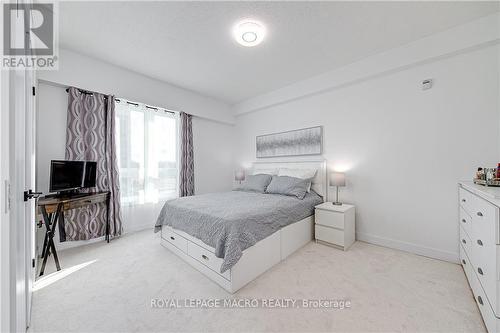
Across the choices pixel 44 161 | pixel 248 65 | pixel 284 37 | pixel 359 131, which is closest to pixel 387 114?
pixel 359 131

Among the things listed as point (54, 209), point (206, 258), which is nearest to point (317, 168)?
point (206, 258)

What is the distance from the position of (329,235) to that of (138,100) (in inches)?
147

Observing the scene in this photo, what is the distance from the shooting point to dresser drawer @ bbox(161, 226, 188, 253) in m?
2.34

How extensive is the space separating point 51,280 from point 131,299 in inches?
38.9

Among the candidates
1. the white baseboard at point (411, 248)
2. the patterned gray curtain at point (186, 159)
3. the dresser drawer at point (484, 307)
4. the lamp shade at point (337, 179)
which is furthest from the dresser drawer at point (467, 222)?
the patterned gray curtain at point (186, 159)

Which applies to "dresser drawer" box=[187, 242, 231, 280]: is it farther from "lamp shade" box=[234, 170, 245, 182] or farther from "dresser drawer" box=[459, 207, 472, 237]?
"lamp shade" box=[234, 170, 245, 182]

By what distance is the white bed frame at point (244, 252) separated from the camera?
6.00 feet

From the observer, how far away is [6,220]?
0.77 meters

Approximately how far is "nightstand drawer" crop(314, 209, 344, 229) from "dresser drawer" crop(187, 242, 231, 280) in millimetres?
1618

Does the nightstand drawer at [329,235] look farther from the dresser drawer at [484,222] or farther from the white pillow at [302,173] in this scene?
the dresser drawer at [484,222]

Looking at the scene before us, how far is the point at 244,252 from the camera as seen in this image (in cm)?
186

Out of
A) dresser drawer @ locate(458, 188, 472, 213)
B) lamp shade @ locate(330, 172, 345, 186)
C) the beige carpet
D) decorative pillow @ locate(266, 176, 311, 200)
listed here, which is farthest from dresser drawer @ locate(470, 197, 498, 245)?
decorative pillow @ locate(266, 176, 311, 200)

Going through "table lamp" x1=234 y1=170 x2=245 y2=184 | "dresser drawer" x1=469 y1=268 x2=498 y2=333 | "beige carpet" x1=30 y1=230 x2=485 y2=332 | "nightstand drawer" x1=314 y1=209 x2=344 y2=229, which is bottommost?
"beige carpet" x1=30 y1=230 x2=485 y2=332

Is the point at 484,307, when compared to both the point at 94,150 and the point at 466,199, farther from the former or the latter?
the point at 94,150
